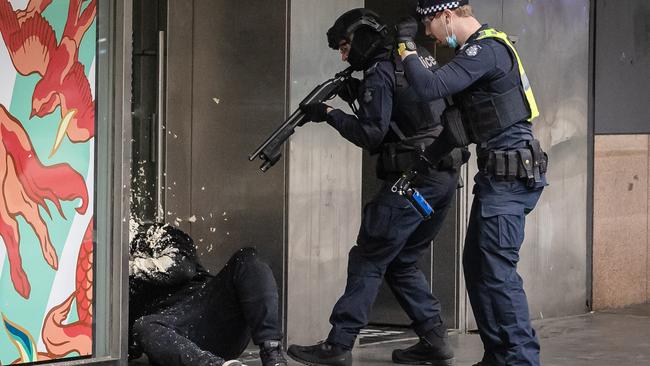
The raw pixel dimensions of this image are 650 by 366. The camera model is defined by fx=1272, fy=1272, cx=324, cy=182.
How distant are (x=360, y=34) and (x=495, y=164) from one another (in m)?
1.05

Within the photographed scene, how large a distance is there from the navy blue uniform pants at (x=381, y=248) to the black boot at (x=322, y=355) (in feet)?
0.13

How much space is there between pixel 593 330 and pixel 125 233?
3743 millimetres

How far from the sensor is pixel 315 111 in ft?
20.6

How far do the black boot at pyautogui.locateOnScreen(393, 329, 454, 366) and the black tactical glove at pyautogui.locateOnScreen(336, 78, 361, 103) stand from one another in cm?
130

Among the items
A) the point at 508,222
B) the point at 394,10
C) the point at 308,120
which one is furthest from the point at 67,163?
the point at 394,10

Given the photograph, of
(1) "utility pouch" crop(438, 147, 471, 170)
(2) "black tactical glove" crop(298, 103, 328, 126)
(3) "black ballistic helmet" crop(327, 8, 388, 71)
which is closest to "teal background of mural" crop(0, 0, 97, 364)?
(2) "black tactical glove" crop(298, 103, 328, 126)

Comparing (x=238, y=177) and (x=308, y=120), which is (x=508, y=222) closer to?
(x=308, y=120)

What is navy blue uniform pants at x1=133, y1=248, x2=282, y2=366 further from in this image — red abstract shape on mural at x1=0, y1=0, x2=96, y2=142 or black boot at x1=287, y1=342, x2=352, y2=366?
red abstract shape on mural at x1=0, y1=0, x2=96, y2=142

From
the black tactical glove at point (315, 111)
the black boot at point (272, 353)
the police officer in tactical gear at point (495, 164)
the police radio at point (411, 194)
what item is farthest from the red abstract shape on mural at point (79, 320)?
the police officer in tactical gear at point (495, 164)

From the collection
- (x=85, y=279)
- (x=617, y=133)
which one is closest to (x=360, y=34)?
(x=85, y=279)

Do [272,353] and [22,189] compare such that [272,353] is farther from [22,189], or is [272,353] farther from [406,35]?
[406,35]

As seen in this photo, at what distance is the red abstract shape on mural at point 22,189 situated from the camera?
5.25m

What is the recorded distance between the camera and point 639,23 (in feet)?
30.7

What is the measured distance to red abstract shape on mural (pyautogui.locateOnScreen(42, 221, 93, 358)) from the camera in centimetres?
544
